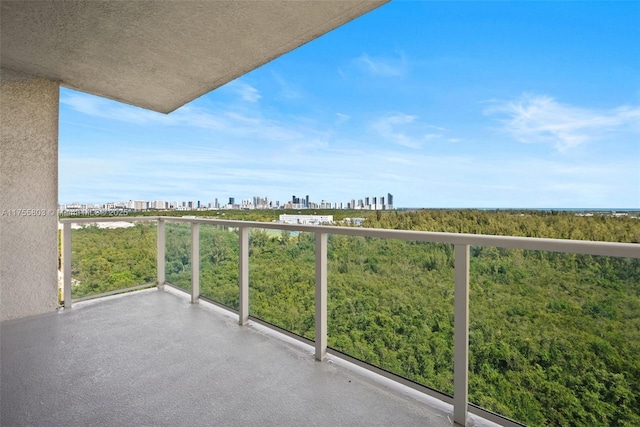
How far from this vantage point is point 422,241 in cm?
190

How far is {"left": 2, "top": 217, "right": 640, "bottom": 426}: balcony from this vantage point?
5.48 ft

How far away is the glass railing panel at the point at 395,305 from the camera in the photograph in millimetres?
1864

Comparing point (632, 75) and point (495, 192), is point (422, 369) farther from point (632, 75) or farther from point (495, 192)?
point (632, 75)

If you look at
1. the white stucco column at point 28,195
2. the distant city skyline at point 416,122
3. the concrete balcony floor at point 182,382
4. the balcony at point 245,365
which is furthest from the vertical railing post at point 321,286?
the white stucco column at point 28,195

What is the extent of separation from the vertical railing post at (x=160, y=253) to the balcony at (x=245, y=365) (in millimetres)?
1129

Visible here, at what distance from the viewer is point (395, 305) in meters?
2.16

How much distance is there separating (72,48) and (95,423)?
3010 mm

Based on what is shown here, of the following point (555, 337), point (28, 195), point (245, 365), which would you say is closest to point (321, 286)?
point (245, 365)

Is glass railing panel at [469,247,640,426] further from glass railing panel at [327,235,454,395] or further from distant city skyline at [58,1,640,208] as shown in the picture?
distant city skyline at [58,1,640,208]

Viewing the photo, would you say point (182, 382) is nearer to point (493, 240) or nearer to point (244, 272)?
point (244, 272)

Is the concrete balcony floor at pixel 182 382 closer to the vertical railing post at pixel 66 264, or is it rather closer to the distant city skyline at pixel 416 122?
the vertical railing post at pixel 66 264

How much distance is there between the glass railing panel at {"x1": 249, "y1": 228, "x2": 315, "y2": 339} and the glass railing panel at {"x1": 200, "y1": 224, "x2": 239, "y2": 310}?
0.94 feet

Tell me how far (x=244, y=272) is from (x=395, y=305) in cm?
168

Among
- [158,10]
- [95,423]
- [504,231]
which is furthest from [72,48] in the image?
[504,231]
